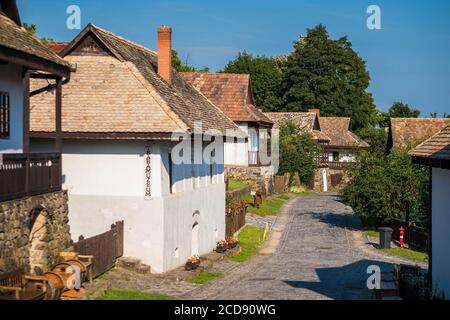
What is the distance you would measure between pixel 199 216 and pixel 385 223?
13.3 metres

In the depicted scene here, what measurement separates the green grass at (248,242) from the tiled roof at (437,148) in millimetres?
10781

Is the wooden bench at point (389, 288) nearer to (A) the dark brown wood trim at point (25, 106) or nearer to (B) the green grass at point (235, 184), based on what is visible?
(A) the dark brown wood trim at point (25, 106)

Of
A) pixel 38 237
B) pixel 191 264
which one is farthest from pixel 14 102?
pixel 191 264

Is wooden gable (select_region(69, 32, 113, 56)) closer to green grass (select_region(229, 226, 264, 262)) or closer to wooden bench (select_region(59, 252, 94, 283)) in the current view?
wooden bench (select_region(59, 252, 94, 283))

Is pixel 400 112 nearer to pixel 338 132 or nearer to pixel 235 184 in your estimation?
pixel 338 132

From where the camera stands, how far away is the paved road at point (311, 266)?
2059cm

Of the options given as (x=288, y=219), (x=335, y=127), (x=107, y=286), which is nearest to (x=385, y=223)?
(x=288, y=219)

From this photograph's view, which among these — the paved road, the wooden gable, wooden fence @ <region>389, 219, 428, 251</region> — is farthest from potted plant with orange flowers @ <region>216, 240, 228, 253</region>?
the wooden gable

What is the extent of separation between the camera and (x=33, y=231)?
57.6ft

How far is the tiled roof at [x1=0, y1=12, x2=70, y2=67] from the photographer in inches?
628

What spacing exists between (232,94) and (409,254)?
2349 centimetres

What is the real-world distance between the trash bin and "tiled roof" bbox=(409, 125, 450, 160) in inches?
478

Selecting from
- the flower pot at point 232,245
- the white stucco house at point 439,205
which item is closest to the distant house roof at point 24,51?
the white stucco house at point 439,205
